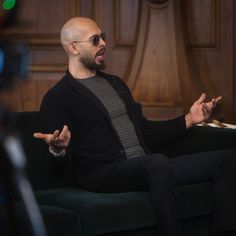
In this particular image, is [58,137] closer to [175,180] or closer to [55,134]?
[55,134]

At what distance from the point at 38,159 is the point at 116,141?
359 mm

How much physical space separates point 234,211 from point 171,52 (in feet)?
5.28

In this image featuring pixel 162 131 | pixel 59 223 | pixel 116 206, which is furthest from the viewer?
pixel 162 131

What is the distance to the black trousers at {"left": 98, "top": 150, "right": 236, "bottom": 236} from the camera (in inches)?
118

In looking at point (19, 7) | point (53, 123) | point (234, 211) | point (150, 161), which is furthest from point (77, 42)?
point (19, 7)

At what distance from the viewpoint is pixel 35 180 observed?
11.1 feet

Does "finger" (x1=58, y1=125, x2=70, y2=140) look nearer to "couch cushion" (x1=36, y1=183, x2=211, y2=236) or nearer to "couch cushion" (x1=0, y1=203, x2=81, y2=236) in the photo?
"couch cushion" (x1=36, y1=183, x2=211, y2=236)

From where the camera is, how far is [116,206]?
114 inches

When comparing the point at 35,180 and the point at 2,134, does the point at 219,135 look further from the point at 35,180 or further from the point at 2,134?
the point at 2,134

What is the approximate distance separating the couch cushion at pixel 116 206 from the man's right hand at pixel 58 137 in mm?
223

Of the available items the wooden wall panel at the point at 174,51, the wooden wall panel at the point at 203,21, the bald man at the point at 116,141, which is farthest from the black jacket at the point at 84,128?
the wooden wall panel at the point at 203,21

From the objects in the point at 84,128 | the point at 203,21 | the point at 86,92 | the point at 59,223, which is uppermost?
the point at 203,21

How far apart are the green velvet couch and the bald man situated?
0.19 ft

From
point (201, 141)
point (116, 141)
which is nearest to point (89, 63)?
point (116, 141)
